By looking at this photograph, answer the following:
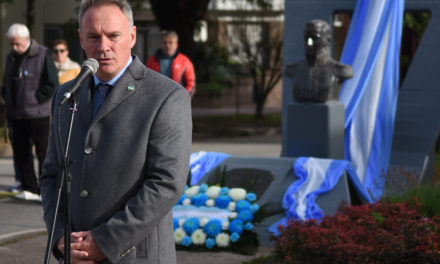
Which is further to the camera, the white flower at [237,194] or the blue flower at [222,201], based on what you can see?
the white flower at [237,194]

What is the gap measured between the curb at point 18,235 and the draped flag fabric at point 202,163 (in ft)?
5.02

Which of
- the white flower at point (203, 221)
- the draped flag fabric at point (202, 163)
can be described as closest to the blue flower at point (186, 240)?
the white flower at point (203, 221)

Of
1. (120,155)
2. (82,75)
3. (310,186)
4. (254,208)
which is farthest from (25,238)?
(82,75)

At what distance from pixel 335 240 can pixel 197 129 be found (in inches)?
625

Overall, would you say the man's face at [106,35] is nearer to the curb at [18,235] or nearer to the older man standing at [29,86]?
the curb at [18,235]

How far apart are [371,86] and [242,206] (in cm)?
370

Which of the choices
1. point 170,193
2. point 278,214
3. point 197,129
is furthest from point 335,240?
point 197,129

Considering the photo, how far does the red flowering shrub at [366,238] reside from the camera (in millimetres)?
6012

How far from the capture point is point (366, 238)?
6.28m

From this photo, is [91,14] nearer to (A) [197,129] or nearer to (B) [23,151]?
(B) [23,151]

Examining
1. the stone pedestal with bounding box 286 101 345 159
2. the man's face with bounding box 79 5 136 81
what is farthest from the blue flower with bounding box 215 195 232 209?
the man's face with bounding box 79 5 136 81

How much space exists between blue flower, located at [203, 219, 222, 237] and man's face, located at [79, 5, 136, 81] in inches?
169

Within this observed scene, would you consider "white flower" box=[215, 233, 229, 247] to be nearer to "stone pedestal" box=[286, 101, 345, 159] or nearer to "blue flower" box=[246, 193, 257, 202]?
"blue flower" box=[246, 193, 257, 202]

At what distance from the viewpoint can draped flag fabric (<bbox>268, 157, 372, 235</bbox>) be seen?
767cm
